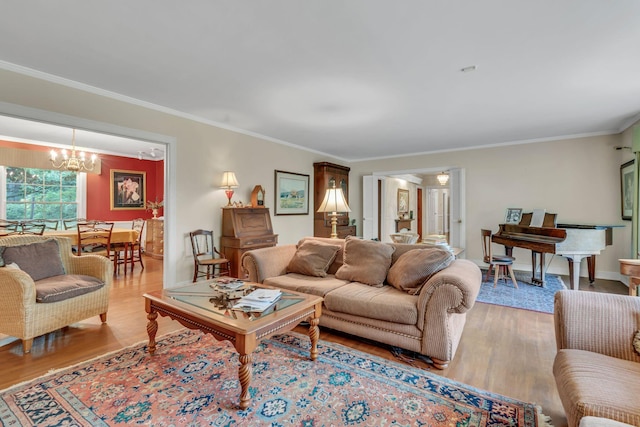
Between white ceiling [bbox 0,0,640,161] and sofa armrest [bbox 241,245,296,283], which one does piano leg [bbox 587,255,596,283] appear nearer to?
white ceiling [bbox 0,0,640,161]

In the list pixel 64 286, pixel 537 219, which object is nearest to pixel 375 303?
pixel 64 286

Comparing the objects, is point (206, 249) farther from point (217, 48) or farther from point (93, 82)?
point (217, 48)

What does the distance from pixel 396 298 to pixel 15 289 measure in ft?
9.74

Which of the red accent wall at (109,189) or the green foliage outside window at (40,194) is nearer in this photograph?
the green foliage outside window at (40,194)

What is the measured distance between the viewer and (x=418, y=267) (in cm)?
250

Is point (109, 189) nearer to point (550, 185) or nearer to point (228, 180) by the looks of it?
point (228, 180)

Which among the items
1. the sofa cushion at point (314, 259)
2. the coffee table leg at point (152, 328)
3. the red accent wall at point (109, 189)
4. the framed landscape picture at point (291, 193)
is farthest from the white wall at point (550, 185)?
the red accent wall at point (109, 189)

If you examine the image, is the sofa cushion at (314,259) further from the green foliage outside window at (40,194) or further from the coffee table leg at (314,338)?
the green foliage outside window at (40,194)

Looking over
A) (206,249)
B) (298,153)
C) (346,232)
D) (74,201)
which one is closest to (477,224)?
(346,232)

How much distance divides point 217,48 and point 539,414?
329cm

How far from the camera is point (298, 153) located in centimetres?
615

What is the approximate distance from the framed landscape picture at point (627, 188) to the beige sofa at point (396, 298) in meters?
3.52

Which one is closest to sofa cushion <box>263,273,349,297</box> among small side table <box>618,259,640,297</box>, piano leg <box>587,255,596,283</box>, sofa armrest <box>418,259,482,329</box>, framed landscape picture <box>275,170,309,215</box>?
sofa armrest <box>418,259,482,329</box>

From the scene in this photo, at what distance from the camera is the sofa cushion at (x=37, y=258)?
2580 mm
